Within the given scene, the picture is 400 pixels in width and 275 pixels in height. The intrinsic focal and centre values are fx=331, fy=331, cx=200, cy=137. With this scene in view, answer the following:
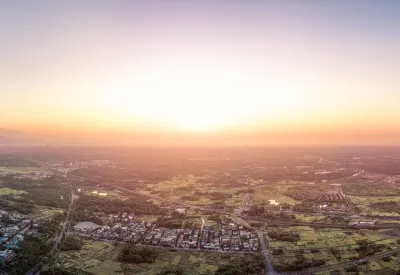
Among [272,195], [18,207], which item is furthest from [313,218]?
[18,207]

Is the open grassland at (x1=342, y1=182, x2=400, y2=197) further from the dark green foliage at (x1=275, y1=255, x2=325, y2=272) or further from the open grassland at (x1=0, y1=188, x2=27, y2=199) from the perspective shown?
the open grassland at (x1=0, y1=188, x2=27, y2=199)

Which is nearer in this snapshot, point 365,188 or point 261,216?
point 261,216

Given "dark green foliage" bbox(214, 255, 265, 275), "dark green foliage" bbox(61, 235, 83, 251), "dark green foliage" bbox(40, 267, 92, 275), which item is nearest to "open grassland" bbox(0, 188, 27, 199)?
"dark green foliage" bbox(61, 235, 83, 251)

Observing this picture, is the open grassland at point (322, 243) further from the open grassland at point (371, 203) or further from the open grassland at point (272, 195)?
the open grassland at point (272, 195)

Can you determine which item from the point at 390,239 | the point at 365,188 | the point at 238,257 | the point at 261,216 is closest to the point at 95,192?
the point at 261,216

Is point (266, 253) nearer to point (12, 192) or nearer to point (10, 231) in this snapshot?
point (10, 231)

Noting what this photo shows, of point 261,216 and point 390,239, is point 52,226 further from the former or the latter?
point 390,239
